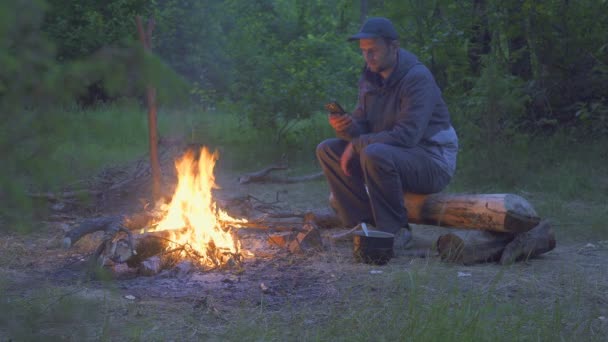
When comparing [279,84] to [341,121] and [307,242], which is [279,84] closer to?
[341,121]

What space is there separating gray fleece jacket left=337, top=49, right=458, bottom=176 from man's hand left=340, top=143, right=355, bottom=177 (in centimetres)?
6

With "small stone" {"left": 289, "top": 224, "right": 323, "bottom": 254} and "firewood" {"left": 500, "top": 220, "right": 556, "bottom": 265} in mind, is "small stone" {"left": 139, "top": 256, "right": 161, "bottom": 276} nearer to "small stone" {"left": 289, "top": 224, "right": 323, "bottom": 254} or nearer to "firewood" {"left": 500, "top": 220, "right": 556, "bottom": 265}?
"small stone" {"left": 289, "top": 224, "right": 323, "bottom": 254}

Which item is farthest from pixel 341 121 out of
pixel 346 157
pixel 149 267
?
pixel 149 267

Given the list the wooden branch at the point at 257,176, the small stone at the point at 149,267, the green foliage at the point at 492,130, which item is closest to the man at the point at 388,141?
the small stone at the point at 149,267

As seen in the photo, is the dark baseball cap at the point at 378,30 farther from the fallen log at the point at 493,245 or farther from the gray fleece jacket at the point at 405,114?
the fallen log at the point at 493,245

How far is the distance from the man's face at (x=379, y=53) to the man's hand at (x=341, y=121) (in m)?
0.46

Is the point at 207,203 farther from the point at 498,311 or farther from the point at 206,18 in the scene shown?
the point at 206,18

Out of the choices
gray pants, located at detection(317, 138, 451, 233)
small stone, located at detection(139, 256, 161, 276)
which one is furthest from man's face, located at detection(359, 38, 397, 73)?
small stone, located at detection(139, 256, 161, 276)

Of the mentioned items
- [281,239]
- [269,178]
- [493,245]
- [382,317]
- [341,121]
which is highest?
[341,121]

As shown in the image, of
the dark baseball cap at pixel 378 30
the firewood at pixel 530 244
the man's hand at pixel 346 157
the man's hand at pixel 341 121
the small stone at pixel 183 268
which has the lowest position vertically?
the small stone at pixel 183 268

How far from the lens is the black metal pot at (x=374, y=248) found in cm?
536

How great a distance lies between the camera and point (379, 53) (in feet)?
19.5

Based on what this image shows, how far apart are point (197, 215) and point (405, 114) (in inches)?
69.7

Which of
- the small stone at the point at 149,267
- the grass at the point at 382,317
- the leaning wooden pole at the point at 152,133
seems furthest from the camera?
the leaning wooden pole at the point at 152,133
